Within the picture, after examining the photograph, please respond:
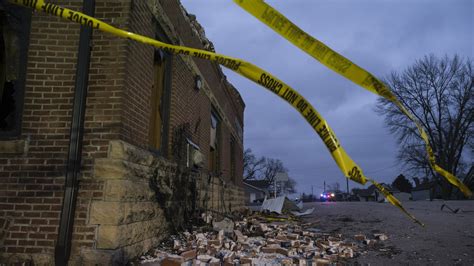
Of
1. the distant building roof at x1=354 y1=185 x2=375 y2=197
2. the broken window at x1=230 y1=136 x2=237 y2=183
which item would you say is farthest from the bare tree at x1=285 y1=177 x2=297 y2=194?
the broken window at x1=230 y1=136 x2=237 y2=183

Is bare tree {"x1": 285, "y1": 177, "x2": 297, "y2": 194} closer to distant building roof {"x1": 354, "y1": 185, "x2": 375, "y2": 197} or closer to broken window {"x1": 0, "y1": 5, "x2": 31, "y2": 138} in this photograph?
distant building roof {"x1": 354, "y1": 185, "x2": 375, "y2": 197}

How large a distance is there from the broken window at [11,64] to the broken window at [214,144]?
7397mm

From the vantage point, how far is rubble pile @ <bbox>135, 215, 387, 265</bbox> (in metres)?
5.61

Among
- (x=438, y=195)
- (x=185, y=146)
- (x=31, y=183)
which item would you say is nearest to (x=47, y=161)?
(x=31, y=183)

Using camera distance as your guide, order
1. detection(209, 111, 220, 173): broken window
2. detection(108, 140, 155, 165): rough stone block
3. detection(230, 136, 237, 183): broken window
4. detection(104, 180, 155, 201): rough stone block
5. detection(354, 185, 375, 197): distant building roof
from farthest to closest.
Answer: detection(354, 185, 375, 197): distant building roof < detection(230, 136, 237, 183): broken window < detection(209, 111, 220, 173): broken window < detection(108, 140, 155, 165): rough stone block < detection(104, 180, 155, 201): rough stone block

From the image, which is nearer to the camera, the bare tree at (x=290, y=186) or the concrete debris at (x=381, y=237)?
the concrete debris at (x=381, y=237)

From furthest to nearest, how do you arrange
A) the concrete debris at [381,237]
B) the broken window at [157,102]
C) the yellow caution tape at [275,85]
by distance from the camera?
the concrete debris at [381,237] → the broken window at [157,102] → the yellow caution tape at [275,85]

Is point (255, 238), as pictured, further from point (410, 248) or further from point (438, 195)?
point (438, 195)

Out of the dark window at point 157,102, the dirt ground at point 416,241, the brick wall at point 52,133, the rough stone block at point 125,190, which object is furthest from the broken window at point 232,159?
the brick wall at point 52,133

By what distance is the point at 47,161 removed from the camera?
5.31 meters

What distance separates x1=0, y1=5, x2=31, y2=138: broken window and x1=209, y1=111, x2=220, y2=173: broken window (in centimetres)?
740

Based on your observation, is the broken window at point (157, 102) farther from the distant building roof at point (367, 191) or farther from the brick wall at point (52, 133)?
the distant building roof at point (367, 191)

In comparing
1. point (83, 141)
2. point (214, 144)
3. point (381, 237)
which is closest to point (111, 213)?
point (83, 141)

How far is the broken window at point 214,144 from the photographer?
42.3ft
